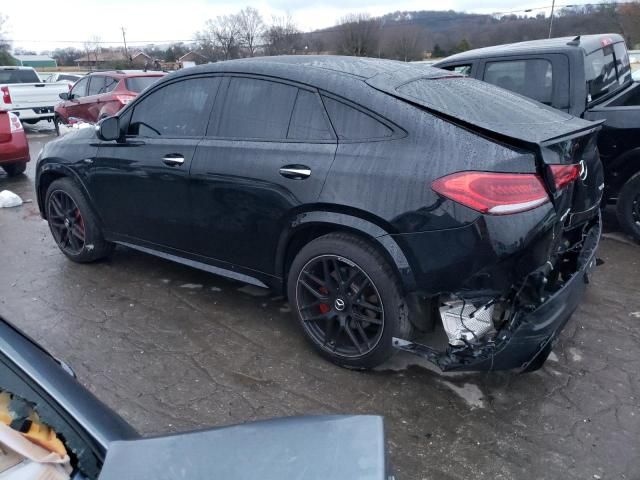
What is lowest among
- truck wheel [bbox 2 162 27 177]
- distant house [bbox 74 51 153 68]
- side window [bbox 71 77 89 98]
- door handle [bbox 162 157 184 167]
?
truck wheel [bbox 2 162 27 177]

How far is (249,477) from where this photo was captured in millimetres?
1162

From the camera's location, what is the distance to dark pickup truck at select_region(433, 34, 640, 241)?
4.87 metres

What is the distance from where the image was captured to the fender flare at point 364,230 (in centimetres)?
285

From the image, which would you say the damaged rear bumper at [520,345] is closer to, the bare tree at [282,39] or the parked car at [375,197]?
the parked car at [375,197]

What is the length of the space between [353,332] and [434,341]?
53 cm

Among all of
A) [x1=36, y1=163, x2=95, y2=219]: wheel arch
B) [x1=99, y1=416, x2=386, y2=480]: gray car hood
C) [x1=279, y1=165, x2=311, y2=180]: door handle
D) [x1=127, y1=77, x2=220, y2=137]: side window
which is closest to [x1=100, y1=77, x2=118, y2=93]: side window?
[x1=36, y1=163, x2=95, y2=219]: wheel arch

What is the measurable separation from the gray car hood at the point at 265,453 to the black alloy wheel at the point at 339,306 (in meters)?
1.70

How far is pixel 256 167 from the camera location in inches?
133

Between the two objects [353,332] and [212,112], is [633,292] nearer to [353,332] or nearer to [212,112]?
[353,332]

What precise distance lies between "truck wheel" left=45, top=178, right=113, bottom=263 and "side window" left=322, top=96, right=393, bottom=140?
2.52 m

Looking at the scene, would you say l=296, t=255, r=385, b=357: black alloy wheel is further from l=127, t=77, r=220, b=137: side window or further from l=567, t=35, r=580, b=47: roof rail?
l=567, t=35, r=580, b=47: roof rail

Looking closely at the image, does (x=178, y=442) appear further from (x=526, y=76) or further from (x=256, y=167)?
(x=526, y=76)

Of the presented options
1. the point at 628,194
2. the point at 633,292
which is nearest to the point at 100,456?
the point at 633,292

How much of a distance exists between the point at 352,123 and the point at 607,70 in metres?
3.71
